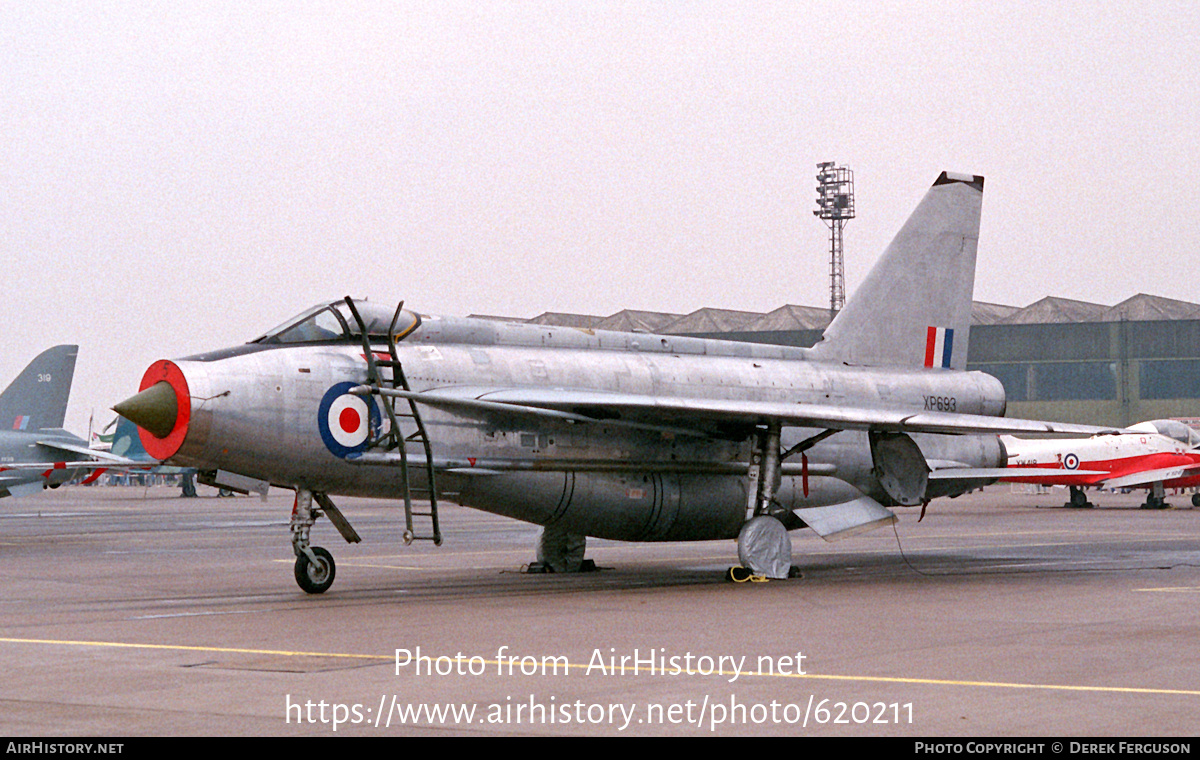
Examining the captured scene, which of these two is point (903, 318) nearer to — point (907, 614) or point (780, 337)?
point (907, 614)

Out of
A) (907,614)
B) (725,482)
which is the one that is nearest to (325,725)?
(907,614)

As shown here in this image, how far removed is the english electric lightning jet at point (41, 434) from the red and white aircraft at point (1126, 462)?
2699 centimetres

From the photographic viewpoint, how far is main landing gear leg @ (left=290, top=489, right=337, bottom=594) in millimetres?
13781

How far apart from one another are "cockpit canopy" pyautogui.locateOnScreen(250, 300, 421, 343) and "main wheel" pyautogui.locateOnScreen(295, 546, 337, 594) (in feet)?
7.39

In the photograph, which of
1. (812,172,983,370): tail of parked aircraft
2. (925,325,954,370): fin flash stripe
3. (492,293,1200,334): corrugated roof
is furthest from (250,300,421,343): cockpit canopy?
(492,293,1200,334): corrugated roof

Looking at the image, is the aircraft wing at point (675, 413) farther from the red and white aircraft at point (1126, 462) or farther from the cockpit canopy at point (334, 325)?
the red and white aircraft at point (1126, 462)

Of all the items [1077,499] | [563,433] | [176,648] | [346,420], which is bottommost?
[1077,499]

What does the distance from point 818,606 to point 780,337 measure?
2643 inches

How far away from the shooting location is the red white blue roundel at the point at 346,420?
1362 centimetres

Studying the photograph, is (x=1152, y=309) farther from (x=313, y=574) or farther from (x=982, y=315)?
(x=313, y=574)

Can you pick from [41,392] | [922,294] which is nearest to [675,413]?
[922,294]

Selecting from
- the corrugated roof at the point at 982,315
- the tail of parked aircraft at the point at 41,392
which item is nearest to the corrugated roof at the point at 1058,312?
the corrugated roof at the point at 982,315

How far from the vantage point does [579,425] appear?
1510 cm

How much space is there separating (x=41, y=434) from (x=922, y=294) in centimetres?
2119
